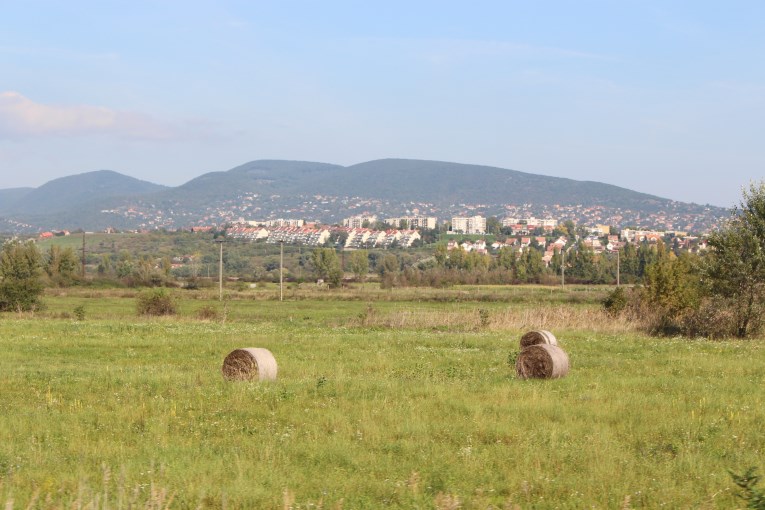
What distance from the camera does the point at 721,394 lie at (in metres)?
16.5

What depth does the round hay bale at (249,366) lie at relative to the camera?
734 inches

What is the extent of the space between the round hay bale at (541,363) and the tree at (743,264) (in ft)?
51.3

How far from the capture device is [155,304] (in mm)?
48188

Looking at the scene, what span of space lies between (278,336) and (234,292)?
48.2m

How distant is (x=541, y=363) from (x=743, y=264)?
16206 millimetres

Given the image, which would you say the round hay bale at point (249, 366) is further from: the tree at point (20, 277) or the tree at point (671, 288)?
the tree at point (20, 277)

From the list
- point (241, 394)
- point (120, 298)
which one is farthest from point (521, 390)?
point (120, 298)

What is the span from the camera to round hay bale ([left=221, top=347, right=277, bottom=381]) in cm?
1866

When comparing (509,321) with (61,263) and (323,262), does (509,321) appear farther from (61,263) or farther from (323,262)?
(323,262)

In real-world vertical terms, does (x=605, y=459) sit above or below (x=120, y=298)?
above

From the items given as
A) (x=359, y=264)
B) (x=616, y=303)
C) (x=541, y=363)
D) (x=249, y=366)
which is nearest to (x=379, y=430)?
(x=249, y=366)

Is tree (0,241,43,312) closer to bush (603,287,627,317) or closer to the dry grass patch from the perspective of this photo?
the dry grass patch

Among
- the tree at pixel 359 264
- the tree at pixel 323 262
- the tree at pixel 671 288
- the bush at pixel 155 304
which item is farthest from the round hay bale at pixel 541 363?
the tree at pixel 359 264

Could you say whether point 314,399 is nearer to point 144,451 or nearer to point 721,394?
point 144,451
